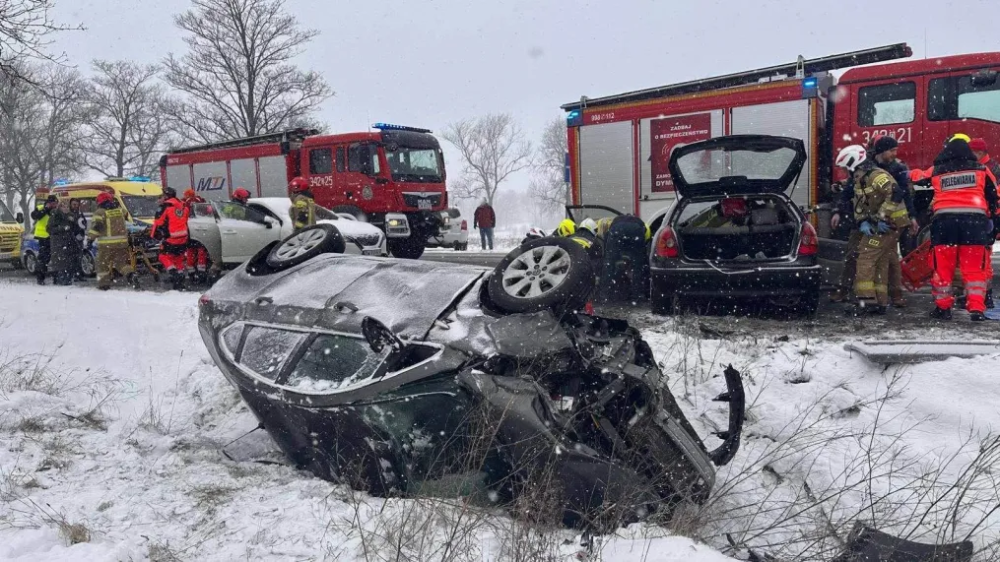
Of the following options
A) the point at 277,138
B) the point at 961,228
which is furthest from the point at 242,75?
the point at 961,228

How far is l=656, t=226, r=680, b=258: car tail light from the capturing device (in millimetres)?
6332

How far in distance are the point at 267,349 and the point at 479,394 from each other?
1.42 meters

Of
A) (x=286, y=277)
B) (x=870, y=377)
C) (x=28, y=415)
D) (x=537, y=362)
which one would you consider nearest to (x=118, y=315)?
(x=28, y=415)

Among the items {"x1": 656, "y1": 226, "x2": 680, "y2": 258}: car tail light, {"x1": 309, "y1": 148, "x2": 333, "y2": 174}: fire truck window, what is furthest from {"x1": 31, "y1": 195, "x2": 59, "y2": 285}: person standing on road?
{"x1": 656, "y1": 226, "x2": 680, "y2": 258}: car tail light

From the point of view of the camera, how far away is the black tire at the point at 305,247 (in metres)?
4.39

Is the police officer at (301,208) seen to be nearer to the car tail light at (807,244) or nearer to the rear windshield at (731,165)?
the rear windshield at (731,165)

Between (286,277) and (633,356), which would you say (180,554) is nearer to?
(286,277)

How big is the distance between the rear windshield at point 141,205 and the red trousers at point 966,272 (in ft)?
47.7

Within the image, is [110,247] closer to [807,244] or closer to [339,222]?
[339,222]

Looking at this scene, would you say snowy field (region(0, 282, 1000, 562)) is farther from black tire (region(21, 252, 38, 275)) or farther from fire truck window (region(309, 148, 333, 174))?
fire truck window (region(309, 148, 333, 174))

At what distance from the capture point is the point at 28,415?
485 centimetres

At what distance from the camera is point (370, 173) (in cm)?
1504

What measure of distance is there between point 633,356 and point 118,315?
640 cm

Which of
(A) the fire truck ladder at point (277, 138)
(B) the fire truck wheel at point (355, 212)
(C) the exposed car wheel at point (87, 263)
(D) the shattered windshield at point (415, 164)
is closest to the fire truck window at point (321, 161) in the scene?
(B) the fire truck wheel at point (355, 212)
